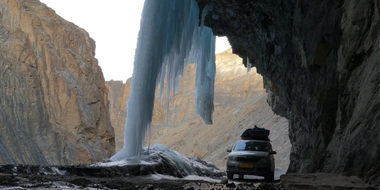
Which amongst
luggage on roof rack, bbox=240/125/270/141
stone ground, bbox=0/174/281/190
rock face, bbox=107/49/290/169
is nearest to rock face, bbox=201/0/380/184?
luggage on roof rack, bbox=240/125/270/141

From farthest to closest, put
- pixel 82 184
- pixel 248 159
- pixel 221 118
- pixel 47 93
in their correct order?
pixel 221 118 → pixel 47 93 → pixel 248 159 → pixel 82 184

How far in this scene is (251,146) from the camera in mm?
13977

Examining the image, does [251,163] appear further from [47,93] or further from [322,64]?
[47,93]

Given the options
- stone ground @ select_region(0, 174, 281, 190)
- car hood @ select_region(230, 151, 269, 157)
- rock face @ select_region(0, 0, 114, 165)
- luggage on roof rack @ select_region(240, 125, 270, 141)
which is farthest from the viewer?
rock face @ select_region(0, 0, 114, 165)

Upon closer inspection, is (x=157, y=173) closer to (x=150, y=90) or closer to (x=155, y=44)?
(x=150, y=90)

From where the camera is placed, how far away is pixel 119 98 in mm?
81812

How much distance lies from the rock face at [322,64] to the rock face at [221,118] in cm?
2337

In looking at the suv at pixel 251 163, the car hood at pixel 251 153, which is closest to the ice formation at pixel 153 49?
the car hood at pixel 251 153

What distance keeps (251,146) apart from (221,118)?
165 feet

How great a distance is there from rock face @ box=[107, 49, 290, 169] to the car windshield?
79.4 ft

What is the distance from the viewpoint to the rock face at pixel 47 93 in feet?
111

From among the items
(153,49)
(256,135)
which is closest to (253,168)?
(256,135)

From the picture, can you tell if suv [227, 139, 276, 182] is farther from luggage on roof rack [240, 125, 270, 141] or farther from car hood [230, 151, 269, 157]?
luggage on roof rack [240, 125, 270, 141]

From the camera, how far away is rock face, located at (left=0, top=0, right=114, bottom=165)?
33.9 metres
